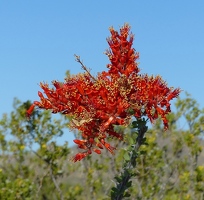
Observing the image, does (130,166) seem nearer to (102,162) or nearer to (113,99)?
(113,99)

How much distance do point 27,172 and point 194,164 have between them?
7.07 m


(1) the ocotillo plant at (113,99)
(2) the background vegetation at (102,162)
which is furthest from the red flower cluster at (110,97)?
(2) the background vegetation at (102,162)

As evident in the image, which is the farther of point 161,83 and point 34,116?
point 34,116

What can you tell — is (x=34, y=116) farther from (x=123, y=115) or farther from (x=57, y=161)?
(x=123, y=115)

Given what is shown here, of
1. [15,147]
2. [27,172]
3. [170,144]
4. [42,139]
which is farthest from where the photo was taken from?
[170,144]

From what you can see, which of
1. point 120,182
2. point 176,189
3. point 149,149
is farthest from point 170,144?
point 120,182

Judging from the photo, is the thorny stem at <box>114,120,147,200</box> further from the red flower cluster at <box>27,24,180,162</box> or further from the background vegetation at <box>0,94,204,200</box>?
the background vegetation at <box>0,94,204,200</box>

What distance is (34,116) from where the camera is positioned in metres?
17.6

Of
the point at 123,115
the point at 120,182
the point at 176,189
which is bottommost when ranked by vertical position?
the point at 120,182

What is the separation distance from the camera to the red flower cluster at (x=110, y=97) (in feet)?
24.9

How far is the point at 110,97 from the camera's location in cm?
759

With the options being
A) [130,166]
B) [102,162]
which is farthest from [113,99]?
[102,162]

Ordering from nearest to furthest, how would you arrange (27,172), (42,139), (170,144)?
(42,139)
(27,172)
(170,144)

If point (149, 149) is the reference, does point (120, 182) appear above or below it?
below
